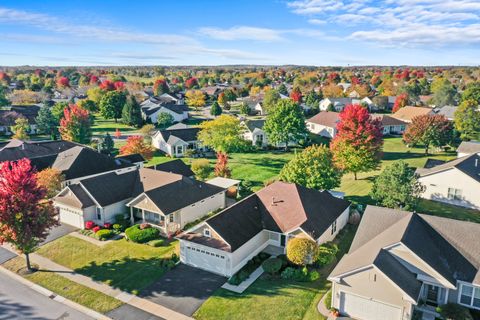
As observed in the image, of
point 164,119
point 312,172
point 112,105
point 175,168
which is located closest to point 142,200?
point 175,168

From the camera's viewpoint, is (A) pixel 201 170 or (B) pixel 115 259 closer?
(B) pixel 115 259

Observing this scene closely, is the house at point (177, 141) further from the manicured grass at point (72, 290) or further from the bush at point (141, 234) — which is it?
the manicured grass at point (72, 290)

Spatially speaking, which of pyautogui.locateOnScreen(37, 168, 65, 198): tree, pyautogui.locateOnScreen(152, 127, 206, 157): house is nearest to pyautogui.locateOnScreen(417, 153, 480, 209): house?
pyautogui.locateOnScreen(152, 127, 206, 157): house

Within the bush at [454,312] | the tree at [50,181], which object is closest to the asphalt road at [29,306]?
the tree at [50,181]

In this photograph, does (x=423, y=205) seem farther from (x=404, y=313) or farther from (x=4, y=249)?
(x=4, y=249)

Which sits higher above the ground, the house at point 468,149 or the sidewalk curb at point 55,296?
the house at point 468,149

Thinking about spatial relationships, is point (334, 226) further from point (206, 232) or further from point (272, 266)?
point (206, 232)

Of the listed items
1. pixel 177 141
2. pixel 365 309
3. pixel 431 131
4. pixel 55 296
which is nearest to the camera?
pixel 365 309

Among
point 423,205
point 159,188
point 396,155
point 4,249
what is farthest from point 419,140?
point 4,249
